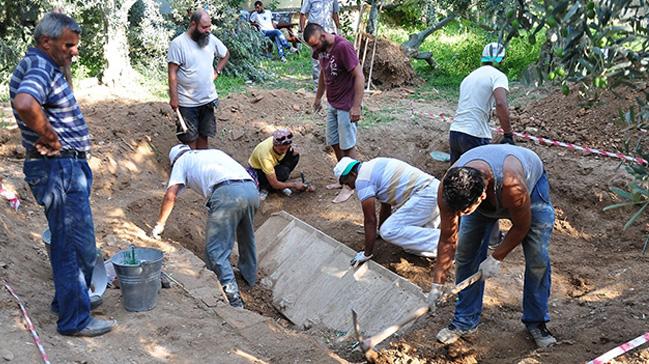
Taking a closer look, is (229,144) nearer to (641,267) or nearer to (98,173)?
(98,173)

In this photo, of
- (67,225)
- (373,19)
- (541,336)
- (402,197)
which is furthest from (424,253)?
(373,19)

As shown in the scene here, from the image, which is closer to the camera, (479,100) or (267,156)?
(479,100)

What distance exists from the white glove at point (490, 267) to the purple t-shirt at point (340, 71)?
10.0 feet

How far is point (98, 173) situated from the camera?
7047mm

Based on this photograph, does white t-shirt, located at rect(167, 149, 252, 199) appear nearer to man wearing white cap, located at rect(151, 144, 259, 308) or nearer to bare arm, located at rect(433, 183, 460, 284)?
man wearing white cap, located at rect(151, 144, 259, 308)

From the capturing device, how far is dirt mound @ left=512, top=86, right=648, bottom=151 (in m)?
7.57

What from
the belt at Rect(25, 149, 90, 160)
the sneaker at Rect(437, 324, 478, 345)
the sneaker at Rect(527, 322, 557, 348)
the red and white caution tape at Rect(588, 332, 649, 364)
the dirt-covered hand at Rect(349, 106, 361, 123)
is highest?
the belt at Rect(25, 149, 90, 160)

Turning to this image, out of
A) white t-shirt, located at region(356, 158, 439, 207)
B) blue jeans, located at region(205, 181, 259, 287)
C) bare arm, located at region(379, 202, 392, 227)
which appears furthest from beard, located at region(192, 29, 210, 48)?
bare arm, located at region(379, 202, 392, 227)

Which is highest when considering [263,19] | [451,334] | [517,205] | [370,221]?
[517,205]

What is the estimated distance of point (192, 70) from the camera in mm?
6820

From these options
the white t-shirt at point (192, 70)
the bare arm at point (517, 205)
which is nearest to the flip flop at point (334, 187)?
the white t-shirt at point (192, 70)

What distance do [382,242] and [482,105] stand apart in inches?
61.5

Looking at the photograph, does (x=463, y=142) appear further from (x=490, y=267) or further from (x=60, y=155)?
(x=60, y=155)

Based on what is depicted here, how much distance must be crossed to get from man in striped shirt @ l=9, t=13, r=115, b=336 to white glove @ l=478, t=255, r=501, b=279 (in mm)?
2413
